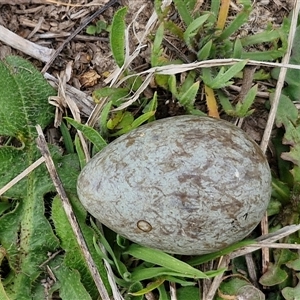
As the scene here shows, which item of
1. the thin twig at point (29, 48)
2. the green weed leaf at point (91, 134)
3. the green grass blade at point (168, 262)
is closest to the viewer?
the green grass blade at point (168, 262)

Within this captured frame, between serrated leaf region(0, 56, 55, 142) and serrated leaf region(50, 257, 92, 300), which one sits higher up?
serrated leaf region(0, 56, 55, 142)

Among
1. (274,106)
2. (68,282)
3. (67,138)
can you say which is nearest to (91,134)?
(67,138)

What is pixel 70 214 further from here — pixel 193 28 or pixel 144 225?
pixel 193 28

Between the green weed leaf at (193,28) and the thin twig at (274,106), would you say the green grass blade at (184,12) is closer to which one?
the green weed leaf at (193,28)

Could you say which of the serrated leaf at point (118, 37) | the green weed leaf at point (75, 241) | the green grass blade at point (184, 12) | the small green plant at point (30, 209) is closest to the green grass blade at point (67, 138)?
the small green plant at point (30, 209)

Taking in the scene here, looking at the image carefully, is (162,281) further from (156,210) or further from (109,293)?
(156,210)

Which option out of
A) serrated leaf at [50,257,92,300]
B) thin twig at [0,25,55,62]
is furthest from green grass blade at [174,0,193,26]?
serrated leaf at [50,257,92,300]

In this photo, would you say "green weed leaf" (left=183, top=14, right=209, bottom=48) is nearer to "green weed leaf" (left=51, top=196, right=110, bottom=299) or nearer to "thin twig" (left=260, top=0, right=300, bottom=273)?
"thin twig" (left=260, top=0, right=300, bottom=273)
